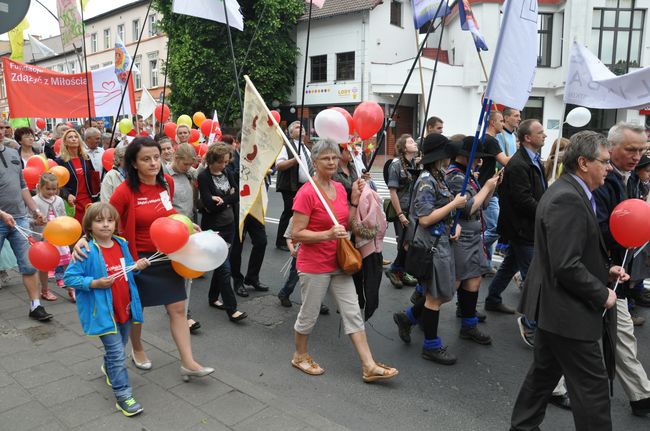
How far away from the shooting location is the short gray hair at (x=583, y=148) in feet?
9.26

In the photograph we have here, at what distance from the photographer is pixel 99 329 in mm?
3299

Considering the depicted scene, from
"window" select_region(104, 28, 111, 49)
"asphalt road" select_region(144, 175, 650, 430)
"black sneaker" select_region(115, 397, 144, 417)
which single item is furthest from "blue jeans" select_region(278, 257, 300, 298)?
"window" select_region(104, 28, 111, 49)

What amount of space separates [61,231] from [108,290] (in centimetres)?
78

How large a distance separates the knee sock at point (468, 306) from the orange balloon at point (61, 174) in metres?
4.51

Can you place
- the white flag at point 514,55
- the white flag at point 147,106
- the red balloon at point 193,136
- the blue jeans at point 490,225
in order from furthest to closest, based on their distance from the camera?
the white flag at point 147,106 < the red balloon at point 193,136 < the blue jeans at point 490,225 < the white flag at point 514,55

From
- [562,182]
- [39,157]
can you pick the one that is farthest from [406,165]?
[39,157]

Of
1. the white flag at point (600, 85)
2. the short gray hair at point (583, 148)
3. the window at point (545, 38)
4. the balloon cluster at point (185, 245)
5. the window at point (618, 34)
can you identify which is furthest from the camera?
the window at point (545, 38)

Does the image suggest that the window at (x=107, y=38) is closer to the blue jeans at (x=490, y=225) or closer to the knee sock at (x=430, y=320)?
the blue jeans at (x=490, y=225)

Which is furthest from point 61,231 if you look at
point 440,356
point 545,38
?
point 545,38

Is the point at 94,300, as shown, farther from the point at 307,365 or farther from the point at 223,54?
the point at 223,54

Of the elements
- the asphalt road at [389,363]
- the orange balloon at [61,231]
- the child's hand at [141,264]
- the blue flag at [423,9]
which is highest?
the blue flag at [423,9]

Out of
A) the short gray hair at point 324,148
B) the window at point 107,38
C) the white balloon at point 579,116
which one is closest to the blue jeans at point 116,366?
the short gray hair at point 324,148

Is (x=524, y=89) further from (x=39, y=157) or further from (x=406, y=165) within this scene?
(x=39, y=157)

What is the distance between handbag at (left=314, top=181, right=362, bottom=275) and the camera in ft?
12.3
